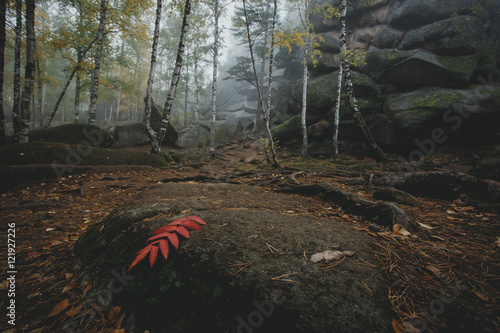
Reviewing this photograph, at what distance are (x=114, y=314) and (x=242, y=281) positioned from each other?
84 centimetres

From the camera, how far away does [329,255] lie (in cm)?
136

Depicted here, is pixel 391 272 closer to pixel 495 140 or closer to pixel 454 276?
pixel 454 276

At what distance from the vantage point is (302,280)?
3.66ft

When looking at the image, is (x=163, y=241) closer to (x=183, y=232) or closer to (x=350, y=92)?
(x=183, y=232)

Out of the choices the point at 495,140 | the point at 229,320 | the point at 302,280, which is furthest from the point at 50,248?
the point at 495,140

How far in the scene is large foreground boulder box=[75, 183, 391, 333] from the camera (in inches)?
36.8

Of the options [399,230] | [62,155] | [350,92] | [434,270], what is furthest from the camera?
[350,92]

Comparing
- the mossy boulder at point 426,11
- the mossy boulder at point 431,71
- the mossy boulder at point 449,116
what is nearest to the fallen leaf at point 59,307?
the mossy boulder at point 449,116

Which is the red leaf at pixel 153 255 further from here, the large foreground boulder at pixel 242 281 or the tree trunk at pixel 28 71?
the tree trunk at pixel 28 71

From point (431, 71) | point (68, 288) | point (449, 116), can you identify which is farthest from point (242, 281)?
point (431, 71)

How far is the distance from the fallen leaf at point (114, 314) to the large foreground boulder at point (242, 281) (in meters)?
0.03

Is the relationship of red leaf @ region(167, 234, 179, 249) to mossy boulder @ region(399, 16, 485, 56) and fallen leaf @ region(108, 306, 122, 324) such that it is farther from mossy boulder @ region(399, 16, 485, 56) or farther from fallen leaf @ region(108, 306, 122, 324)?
mossy boulder @ region(399, 16, 485, 56)

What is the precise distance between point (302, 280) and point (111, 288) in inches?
51.3

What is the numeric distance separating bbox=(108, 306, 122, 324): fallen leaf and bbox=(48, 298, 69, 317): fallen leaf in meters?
0.36
